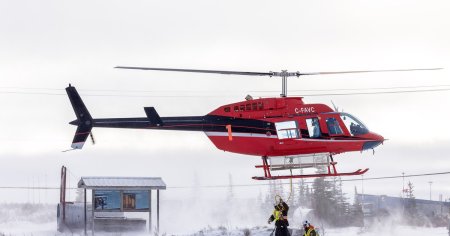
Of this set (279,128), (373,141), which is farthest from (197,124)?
(373,141)

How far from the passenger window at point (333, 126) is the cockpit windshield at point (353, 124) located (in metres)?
0.42

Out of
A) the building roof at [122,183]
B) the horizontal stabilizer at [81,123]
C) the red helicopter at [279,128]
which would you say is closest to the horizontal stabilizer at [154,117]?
the red helicopter at [279,128]

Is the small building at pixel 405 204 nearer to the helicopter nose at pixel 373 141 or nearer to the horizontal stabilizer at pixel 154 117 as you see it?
the helicopter nose at pixel 373 141

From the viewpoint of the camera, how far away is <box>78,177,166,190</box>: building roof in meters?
45.7

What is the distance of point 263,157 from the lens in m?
37.9

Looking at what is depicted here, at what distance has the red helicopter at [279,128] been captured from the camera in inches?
1455

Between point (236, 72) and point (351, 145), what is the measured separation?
23.0 ft

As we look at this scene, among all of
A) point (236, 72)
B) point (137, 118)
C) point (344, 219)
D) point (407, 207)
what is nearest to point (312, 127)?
point (236, 72)

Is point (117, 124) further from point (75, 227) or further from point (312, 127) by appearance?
point (75, 227)

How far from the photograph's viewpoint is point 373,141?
37.6m

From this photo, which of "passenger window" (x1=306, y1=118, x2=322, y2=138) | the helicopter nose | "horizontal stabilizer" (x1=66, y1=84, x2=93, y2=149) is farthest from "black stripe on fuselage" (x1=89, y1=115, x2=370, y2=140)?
"horizontal stabilizer" (x1=66, y1=84, x2=93, y2=149)

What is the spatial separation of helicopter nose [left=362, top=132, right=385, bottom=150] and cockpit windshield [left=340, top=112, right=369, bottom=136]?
1.03 feet

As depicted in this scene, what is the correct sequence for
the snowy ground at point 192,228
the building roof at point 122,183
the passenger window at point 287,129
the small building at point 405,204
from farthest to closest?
the small building at point 405,204 < the building roof at point 122,183 < the snowy ground at point 192,228 < the passenger window at point 287,129

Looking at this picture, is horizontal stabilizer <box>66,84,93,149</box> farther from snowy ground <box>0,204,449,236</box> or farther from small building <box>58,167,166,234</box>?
snowy ground <box>0,204,449,236</box>
